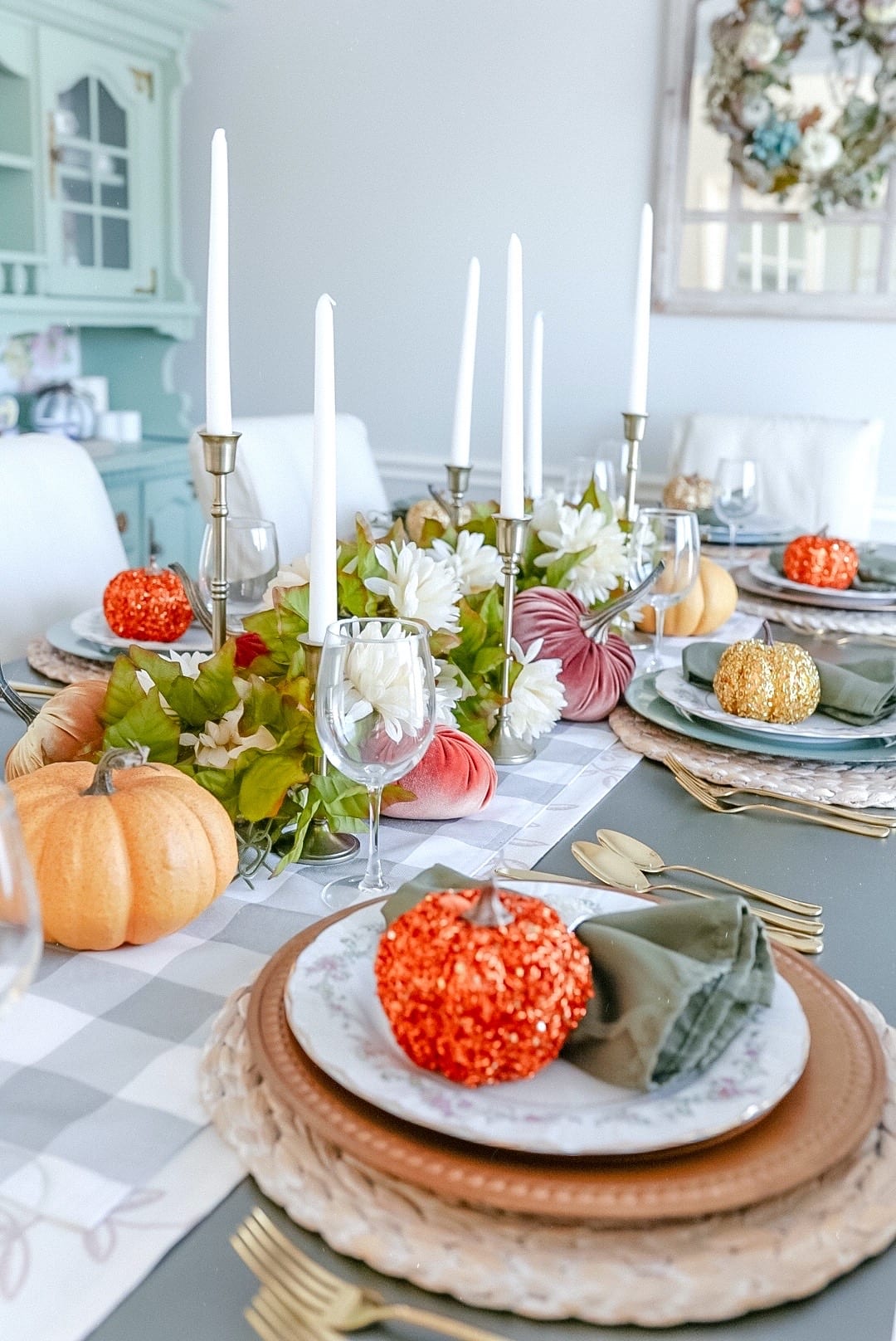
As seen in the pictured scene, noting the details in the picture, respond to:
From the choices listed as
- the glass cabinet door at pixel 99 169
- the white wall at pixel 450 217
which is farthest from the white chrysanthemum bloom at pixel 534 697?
the glass cabinet door at pixel 99 169

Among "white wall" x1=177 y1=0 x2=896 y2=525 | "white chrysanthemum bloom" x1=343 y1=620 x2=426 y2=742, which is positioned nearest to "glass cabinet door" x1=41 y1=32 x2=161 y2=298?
"white wall" x1=177 y1=0 x2=896 y2=525

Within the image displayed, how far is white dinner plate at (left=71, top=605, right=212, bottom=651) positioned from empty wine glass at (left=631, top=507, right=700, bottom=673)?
0.45 metres

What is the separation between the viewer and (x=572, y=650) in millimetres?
1148

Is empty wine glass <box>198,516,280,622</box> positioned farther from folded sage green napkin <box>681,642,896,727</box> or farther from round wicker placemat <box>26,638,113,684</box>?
folded sage green napkin <box>681,642,896,727</box>

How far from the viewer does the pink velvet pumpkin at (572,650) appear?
1145mm

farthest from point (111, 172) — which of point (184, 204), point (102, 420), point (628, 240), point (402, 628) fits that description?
point (402, 628)

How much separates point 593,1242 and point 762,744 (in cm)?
66

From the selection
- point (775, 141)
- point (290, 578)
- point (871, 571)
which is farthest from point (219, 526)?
point (775, 141)

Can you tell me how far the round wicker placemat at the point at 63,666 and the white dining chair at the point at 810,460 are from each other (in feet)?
5.67

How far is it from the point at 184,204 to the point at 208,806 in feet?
10.9

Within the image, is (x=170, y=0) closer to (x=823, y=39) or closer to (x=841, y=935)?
(x=823, y=39)

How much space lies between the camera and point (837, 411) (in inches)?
119

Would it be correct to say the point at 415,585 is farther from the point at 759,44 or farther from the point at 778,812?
the point at 759,44

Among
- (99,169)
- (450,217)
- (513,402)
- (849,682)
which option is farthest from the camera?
(450,217)
